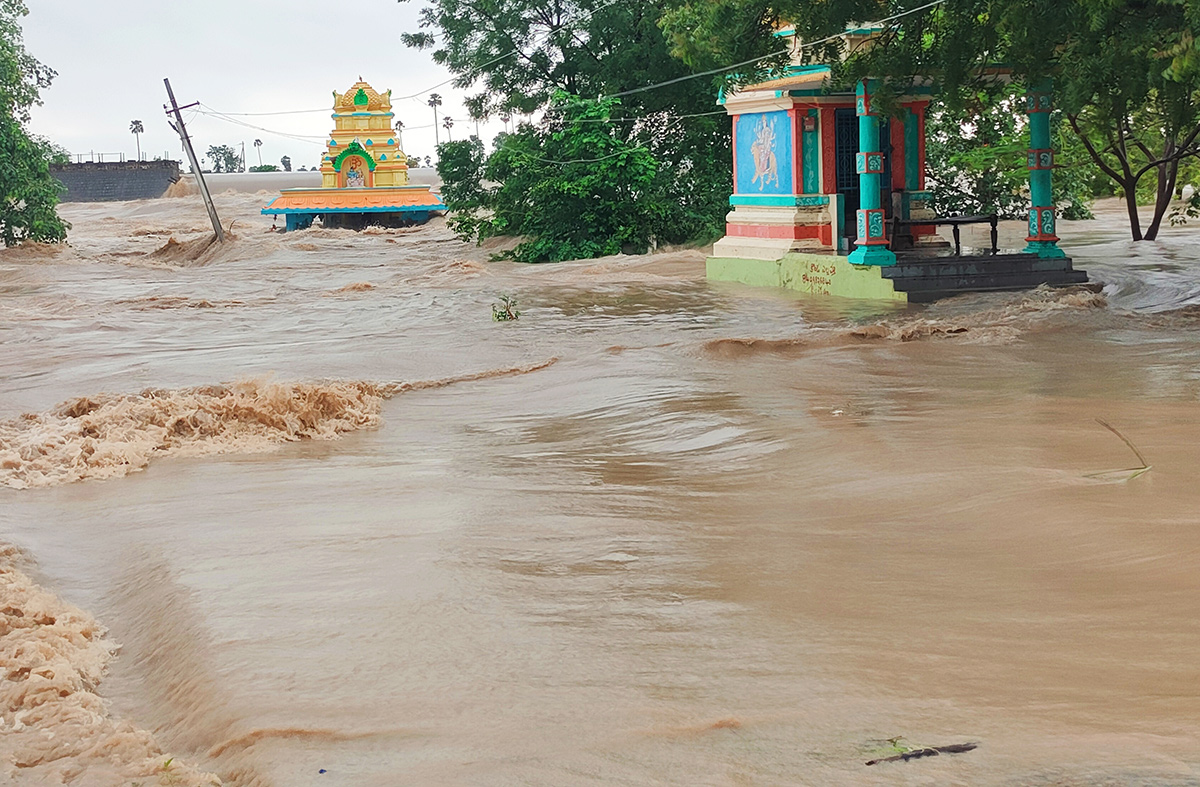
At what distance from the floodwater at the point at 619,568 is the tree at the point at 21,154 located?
20.9 metres

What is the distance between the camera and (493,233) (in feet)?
99.3

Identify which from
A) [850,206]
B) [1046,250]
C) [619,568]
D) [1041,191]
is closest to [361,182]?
[850,206]

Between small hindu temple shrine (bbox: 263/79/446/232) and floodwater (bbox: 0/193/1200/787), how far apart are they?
1264 inches

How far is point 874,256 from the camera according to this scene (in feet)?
56.4

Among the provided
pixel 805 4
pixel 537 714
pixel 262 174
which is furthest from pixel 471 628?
pixel 262 174

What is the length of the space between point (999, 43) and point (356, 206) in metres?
31.6

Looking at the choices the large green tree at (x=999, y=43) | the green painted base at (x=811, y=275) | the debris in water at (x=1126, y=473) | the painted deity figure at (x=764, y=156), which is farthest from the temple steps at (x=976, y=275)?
the debris in water at (x=1126, y=473)

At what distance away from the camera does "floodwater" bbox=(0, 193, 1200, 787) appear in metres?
3.70

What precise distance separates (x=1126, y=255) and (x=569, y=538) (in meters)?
17.6

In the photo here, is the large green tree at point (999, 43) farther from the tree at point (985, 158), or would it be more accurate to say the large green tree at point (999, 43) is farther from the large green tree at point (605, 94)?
the large green tree at point (605, 94)

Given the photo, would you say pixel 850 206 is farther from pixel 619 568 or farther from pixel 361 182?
pixel 361 182

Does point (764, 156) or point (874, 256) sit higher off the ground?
point (764, 156)

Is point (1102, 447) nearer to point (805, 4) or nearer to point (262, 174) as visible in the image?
point (805, 4)

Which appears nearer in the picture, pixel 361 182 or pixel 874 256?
pixel 874 256
